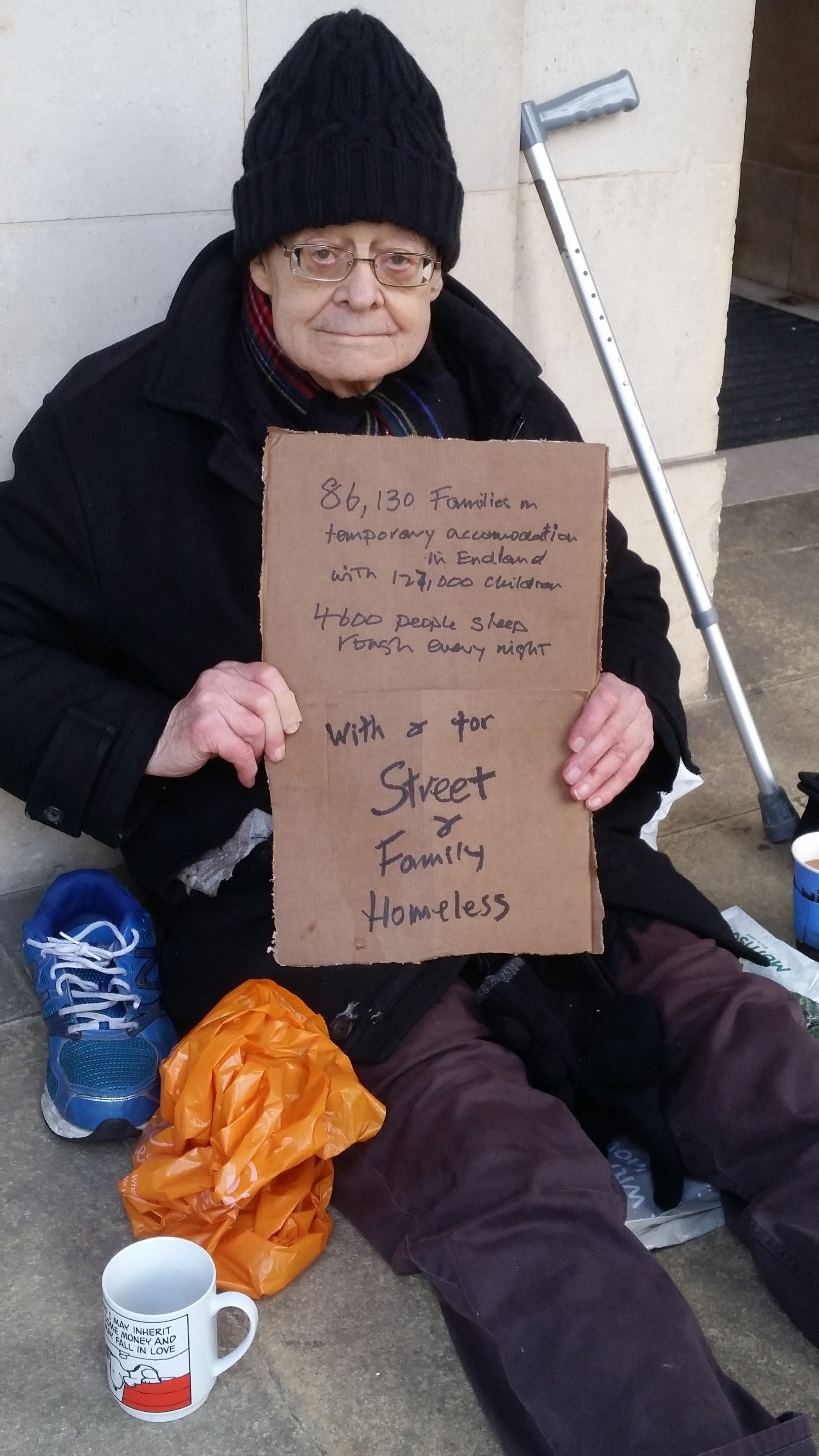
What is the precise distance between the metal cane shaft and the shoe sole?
5.11 ft

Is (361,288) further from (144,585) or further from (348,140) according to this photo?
(144,585)

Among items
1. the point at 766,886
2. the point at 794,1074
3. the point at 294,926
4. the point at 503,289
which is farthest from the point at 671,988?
the point at 503,289

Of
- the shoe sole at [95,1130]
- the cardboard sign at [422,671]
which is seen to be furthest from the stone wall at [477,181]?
the cardboard sign at [422,671]

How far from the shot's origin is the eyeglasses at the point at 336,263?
6.74ft

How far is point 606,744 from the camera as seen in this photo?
1957mm

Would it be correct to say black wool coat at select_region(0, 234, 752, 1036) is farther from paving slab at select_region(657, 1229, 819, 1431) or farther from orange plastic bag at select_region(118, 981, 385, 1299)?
paving slab at select_region(657, 1229, 819, 1431)

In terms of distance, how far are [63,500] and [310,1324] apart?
1.21 m

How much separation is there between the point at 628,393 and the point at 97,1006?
5.34 feet

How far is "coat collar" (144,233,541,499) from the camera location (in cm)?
212

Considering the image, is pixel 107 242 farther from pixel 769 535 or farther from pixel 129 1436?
pixel 769 535

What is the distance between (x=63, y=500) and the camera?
219cm

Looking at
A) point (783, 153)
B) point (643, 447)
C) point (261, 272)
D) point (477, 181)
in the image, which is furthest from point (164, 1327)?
point (783, 153)

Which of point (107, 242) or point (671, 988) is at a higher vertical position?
point (107, 242)

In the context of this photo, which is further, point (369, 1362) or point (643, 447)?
point (643, 447)
